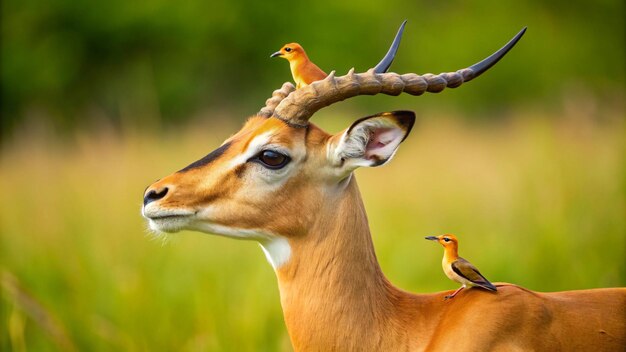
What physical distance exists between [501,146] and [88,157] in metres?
7.27

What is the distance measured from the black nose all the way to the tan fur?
2cm

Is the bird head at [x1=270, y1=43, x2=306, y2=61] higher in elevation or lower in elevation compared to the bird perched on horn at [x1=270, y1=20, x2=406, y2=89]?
higher

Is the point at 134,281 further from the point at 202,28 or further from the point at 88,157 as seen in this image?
the point at 202,28

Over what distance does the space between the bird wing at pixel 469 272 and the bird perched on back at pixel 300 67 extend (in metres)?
1.20

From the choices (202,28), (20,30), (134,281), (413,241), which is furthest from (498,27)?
(134,281)

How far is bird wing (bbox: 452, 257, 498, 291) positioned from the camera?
405cm

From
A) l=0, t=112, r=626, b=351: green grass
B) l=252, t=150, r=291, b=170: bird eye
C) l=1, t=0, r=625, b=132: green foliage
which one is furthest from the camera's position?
l=1, t=0, r=625, b=132: green foliage

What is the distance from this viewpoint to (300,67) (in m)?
4.60

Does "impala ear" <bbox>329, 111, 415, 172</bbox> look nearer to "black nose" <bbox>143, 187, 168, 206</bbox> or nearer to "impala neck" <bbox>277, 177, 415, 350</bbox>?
"impala neck" <bbox>277, 177, 415, 350</bbox>

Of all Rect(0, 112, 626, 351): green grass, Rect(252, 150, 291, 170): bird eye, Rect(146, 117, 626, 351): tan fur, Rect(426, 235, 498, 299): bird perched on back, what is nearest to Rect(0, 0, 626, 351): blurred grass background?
Rect(0, 112, 626, 351): green grass

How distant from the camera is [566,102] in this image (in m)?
10.9

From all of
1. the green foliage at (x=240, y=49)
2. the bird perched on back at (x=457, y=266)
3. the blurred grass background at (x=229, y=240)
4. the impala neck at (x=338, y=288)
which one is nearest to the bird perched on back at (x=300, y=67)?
the impala neck at (x=338, y=288)

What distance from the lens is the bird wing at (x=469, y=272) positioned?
405 cm

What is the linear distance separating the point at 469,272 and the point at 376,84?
96 cm
